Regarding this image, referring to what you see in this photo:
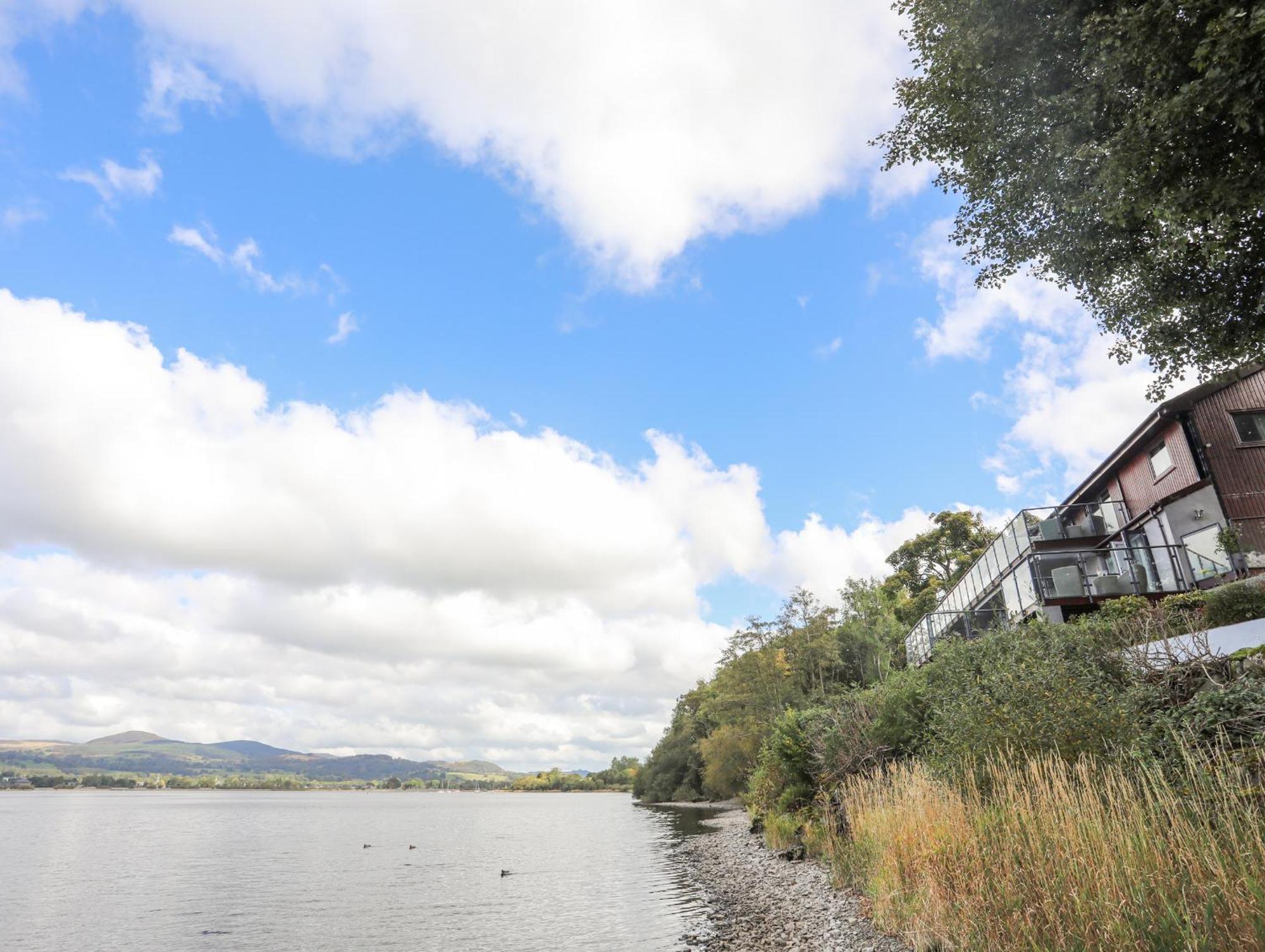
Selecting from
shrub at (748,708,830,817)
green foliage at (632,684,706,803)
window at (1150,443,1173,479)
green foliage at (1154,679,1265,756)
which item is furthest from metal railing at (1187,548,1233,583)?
green foliage at (632,684,706,803)

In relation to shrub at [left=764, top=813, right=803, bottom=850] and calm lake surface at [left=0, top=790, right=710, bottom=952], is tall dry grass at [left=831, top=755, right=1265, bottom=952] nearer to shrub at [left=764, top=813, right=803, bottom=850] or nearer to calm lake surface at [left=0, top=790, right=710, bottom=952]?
calm lake surface at [left=0, top=790, right=710, bottom=952]

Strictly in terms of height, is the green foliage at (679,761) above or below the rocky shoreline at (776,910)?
above

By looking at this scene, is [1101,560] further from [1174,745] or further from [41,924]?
[41,924]

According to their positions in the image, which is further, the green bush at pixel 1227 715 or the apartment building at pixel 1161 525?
the apartment building at pixel 1161 525

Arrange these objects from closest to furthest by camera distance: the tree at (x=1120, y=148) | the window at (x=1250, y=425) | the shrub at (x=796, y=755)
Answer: the tree at (x=1120, y=148) → the shrub at (x=796, y=755) → the window at (x=1250, y=425)

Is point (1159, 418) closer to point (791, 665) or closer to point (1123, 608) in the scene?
point (1123, 608)

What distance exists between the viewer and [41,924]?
20656 millimetres

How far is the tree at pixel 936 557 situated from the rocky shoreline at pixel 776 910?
3765 centimetres

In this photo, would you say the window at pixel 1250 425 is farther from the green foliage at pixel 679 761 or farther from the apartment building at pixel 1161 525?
the green foliage at pixel 679 761

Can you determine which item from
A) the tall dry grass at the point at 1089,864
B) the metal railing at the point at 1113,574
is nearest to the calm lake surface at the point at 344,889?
the tall dry grass at the point at 1089,864

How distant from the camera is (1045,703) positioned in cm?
1123

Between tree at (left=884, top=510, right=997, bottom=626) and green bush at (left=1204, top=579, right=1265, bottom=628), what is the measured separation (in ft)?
136

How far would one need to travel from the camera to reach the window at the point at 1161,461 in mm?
26500

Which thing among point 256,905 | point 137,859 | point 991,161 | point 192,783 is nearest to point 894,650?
point 256,905
